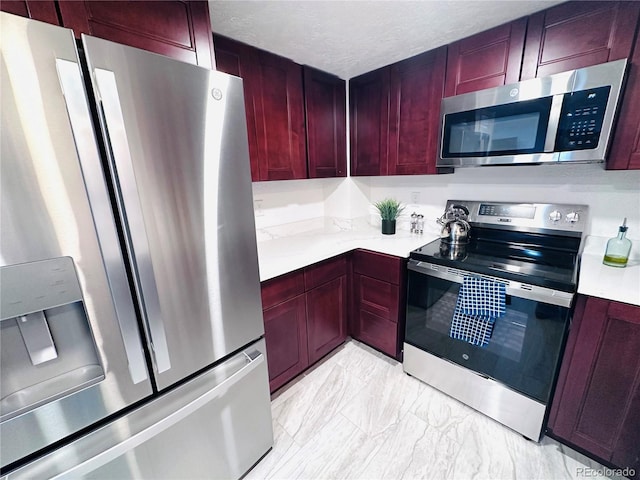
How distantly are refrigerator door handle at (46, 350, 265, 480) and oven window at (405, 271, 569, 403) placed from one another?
1057 millimetres

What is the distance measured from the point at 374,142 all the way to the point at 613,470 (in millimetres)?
2267

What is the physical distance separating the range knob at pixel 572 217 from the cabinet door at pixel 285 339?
1667 millimetres

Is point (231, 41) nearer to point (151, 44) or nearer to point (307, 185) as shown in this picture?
point (151, 44)

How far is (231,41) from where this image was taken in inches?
58.2

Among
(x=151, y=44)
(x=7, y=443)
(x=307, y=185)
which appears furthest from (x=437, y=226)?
(x=7, y=443)

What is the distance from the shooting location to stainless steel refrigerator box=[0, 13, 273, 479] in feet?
2.11

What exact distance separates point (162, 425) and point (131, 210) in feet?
2.39

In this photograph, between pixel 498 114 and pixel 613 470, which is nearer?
pixel 613 470

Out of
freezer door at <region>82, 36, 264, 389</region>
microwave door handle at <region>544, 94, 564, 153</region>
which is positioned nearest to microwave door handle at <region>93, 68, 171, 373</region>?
freezer door at <region>82, 36, 264, 389</region>

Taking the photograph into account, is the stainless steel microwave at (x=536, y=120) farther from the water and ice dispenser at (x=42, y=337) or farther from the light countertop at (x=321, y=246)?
the water and ice dispenser at (x=42, y=337)

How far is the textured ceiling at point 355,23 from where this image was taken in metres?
1.26

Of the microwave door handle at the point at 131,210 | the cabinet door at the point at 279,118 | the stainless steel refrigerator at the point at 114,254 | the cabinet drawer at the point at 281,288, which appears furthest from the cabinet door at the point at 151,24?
the cabinet drawer at the point at 281,288

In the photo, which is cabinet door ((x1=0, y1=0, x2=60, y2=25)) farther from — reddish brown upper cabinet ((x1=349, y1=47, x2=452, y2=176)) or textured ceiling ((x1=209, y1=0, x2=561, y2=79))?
reddish brown upper cabinet ((x1=349, y1=47, x2=452, y2=176))

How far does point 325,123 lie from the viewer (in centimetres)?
208
